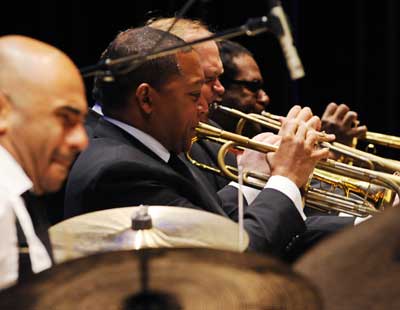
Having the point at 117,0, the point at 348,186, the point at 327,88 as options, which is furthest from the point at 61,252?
the point at 327,88

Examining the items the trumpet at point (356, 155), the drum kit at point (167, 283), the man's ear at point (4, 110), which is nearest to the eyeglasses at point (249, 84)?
the trumpet at point (356, 155)

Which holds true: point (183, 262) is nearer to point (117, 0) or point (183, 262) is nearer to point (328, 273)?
point (328, 273)

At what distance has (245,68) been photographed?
4.38 metres

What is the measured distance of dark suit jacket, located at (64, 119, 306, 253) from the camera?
2.67 m

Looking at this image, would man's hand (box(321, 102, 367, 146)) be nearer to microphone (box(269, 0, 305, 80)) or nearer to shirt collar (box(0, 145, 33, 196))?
microphone (box(269, 0, 305, 80))

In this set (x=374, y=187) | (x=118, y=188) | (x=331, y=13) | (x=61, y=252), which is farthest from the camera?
(x=331, y=13)

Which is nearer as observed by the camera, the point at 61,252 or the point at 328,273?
the point at 328,273

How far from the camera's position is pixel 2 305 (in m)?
1.29

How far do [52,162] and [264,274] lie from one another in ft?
2.30

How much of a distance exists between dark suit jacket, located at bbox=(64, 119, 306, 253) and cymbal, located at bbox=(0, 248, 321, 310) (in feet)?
3.98

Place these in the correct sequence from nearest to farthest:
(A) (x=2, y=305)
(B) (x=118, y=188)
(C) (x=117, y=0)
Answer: (A) (x=2, y=305), (B) (x=118, y=188), (C) (x=117, y=0)

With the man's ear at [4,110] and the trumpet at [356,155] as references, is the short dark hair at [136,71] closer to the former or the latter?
the trumpet at [356,155]

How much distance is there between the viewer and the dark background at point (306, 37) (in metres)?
4.39

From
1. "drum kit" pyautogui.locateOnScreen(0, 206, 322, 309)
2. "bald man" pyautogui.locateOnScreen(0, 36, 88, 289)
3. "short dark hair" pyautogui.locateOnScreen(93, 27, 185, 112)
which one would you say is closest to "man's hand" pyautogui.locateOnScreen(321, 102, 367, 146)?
"short dark hair" pyautogui.locateOnScreen(93, 27, 185, 112)
